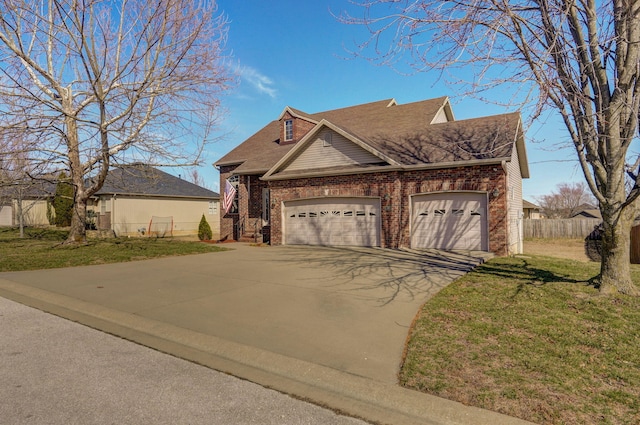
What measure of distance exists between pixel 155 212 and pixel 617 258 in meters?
29.5

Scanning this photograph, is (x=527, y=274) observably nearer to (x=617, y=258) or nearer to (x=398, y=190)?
(x=617, y=258)

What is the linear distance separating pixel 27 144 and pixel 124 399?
44.1 feet

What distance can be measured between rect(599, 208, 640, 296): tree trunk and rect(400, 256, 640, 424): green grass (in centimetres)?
30

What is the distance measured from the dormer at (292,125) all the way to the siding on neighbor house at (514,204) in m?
10.8

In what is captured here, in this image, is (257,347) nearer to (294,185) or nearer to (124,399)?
(124,399)

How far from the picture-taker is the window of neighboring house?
838 inches

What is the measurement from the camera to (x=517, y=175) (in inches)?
652

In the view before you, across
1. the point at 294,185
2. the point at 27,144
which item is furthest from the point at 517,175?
the point at 27,144

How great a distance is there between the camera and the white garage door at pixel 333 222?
15227 millimetres

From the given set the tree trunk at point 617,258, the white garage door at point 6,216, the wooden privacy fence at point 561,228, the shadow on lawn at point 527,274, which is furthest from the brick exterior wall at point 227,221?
the white garage door at point 6,216

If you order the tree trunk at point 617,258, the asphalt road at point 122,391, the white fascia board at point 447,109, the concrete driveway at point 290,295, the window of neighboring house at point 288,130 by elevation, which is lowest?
the asphalt road at point 122,391

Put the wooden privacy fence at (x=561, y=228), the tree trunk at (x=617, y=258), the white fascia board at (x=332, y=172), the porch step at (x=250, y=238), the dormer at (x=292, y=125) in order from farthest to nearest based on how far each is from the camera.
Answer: the wooden privacy fence at (x=561, y=228) → the dormer at (x=292, y=125) → the porch step at (x=250, y=238) → the white fascia board at (x=332, y=172) → the tree trunk at (x=617, y=258)

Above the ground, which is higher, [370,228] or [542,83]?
[542,83]

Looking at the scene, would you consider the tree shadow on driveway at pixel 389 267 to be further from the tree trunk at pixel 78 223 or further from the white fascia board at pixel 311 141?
the tree trunk at pixel 78 223
